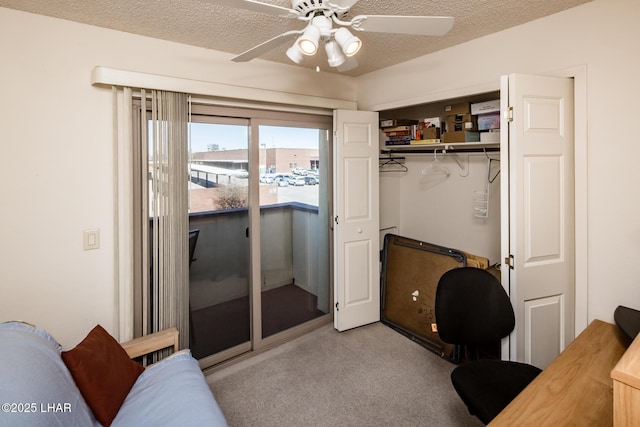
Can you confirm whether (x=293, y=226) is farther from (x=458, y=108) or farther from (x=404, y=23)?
(x=404, y=23)

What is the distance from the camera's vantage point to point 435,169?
11.3ft

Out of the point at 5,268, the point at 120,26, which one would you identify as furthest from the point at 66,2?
the point at 5,268

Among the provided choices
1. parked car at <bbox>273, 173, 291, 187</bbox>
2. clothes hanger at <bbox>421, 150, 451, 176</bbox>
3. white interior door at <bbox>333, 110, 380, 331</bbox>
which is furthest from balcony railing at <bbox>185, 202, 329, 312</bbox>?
clothes hanger at <bbox>421, 150, 451, 176</bbox>

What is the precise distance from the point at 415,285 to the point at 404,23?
8.05ft

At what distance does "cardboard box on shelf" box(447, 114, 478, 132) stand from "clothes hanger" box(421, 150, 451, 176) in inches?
15.1

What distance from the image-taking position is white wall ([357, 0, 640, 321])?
195cm

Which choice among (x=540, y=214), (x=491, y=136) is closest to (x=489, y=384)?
(x=540, y=214)

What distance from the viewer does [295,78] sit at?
10.2 feet

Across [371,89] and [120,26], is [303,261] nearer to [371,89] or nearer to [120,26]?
[371,89]

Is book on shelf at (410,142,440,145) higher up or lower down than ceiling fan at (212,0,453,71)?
lower down

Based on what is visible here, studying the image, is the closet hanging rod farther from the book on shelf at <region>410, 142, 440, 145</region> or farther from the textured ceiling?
the textured ceiling

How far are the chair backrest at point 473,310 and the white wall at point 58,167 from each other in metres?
2.21

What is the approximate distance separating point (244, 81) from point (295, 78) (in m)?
0.52

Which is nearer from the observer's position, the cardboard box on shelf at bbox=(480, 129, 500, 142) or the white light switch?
the white light switch
